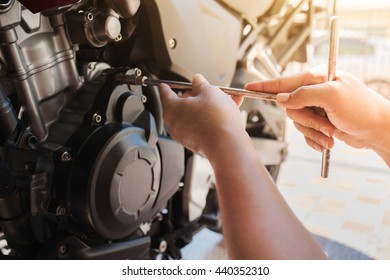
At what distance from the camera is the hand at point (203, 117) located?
567 mm

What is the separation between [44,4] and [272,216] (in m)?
0.47

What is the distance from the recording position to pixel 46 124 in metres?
0.76

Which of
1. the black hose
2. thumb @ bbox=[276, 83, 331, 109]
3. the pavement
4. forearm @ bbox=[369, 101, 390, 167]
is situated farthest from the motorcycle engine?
the pavement

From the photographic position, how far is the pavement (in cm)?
137

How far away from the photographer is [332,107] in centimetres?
63

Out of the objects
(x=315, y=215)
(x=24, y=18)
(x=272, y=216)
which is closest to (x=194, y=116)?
(x=272, y=216)

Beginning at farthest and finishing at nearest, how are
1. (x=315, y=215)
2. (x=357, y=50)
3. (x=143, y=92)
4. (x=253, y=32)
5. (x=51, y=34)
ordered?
(x=357, y=50), (x=315, y=215), (x=253, y=32), (x=143, y=92), (x=51, y=34)

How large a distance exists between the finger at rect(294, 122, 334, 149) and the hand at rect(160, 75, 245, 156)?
0.57 feet

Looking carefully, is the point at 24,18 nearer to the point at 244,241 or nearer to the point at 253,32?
the point at 244,241

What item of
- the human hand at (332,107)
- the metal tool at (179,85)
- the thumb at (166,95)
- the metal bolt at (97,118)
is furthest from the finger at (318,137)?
the metal bolt at (97,118)

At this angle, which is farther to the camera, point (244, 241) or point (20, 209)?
point (20, 209)

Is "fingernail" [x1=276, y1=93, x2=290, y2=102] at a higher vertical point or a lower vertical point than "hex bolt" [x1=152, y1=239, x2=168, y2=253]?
higher

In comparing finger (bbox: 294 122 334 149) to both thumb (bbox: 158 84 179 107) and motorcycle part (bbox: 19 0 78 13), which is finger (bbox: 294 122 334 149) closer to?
thumb (bbox: 158 84 179 107)

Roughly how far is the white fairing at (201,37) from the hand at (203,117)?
0.20 meters
